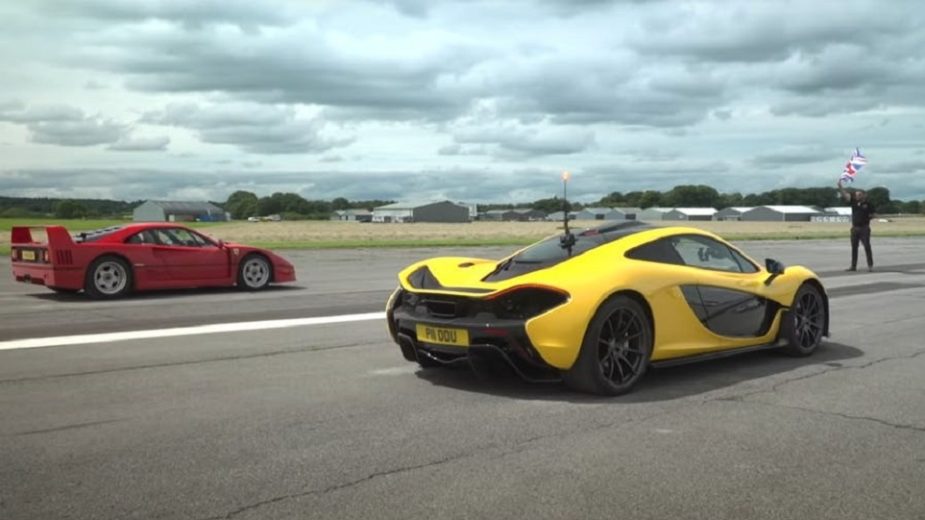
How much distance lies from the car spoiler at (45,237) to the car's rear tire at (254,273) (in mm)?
2735

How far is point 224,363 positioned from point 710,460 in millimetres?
4440

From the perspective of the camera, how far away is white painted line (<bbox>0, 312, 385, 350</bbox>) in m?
8.54

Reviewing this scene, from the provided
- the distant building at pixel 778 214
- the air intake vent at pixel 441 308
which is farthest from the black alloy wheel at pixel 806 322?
the distant building at pixel 778 214

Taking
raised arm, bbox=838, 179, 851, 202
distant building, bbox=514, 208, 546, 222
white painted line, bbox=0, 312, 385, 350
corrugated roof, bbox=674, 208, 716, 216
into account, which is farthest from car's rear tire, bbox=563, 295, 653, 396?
corrugated roof, bbox=674, 208, 716, 216

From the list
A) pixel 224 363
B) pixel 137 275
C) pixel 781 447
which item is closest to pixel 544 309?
pixel 781 447

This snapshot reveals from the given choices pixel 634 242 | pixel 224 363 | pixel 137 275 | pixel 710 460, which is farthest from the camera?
pixel 137 275

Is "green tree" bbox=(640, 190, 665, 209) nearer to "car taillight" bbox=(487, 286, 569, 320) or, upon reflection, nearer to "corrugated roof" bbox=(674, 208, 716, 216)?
"corrugated roof" bbox=(674, 208, 716, 216)

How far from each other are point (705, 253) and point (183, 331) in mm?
5601

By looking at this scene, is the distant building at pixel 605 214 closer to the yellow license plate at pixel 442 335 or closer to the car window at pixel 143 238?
the car window at pixel 143 238

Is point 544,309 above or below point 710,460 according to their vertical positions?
above

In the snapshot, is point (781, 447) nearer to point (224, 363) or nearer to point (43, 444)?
point (43, 444)

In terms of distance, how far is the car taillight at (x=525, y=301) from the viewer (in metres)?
5.86

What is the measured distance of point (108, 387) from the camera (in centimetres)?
639

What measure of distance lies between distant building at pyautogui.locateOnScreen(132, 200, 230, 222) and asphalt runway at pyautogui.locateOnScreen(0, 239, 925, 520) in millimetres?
101432
